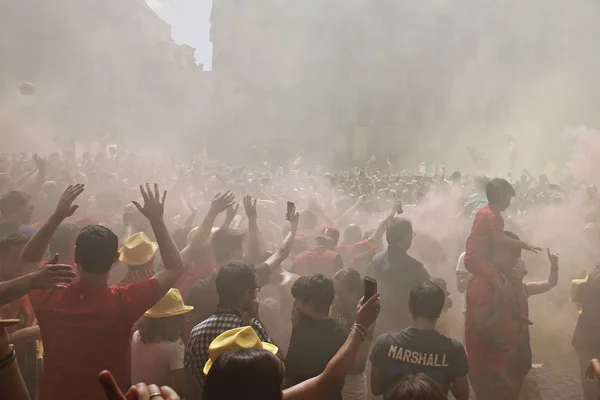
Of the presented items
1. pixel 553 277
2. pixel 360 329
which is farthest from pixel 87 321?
pixel 553 277

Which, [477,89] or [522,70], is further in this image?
[477,89]

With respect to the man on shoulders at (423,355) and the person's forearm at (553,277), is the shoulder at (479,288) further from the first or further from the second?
the man on shoulders at (423,355)

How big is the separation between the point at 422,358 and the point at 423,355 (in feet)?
0.04

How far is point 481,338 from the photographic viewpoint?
276 cm

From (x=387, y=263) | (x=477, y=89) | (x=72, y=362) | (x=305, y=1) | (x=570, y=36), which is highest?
(x=305, y=1)

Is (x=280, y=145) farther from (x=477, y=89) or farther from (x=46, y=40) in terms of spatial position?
(x=46, y=40)

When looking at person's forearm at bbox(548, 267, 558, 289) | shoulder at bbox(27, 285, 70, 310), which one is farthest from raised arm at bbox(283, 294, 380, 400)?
person's forearm at bbox(548, 267, 558, 289)

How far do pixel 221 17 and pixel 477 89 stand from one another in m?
17.0

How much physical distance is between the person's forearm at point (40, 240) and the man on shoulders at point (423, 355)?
141 cm

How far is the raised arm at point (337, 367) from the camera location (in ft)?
4.76

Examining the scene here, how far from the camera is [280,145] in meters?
24.8

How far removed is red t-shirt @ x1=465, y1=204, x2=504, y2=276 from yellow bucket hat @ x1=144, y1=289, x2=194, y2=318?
64.4 inches

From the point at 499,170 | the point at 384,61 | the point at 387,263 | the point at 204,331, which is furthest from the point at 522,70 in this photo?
the point at 204,331

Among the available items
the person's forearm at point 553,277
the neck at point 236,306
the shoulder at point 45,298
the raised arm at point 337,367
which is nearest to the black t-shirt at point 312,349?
the neck at point 236,306
